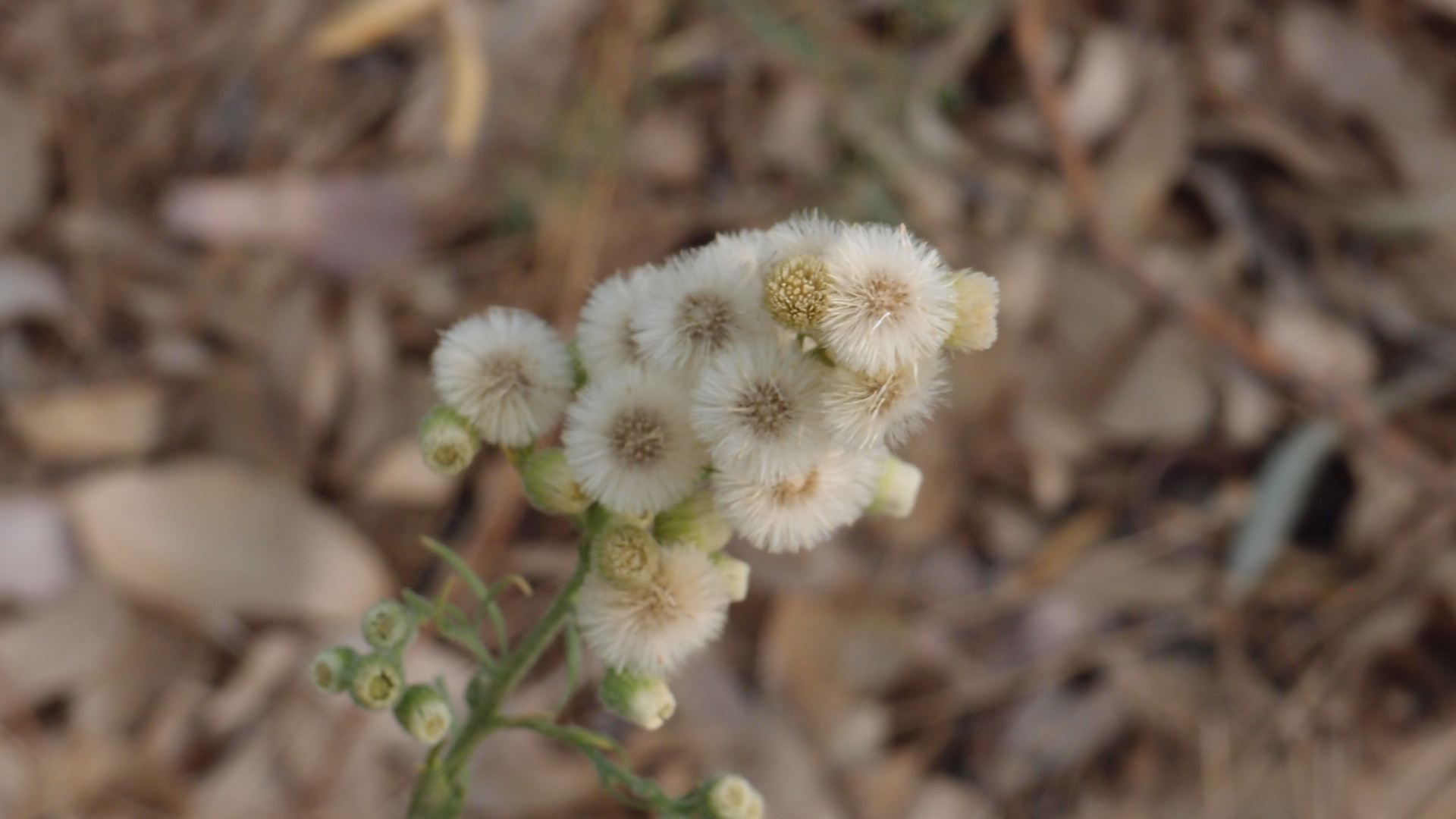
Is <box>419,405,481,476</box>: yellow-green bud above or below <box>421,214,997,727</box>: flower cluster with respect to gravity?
below

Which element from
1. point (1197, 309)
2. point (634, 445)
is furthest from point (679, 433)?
point (1197, 309)

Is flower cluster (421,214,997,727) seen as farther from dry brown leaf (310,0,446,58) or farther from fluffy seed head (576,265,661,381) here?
dry brown leaf (310,0,446,58)

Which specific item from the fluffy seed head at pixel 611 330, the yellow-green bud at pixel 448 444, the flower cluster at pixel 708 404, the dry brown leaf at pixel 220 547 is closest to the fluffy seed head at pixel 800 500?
the flower cluster at pixel 708 404

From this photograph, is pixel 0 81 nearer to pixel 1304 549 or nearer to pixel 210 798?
pixel 210 798

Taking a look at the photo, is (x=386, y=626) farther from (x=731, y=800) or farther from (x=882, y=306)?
(x=882, y=306)

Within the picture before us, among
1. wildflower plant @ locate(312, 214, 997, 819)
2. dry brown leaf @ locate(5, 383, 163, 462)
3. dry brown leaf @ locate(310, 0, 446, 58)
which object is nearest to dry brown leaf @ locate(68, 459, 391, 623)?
dry brown leaf @ locate(5, 383, 163, 462)

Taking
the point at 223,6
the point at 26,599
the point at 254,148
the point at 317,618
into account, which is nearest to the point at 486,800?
the point at 317,618
